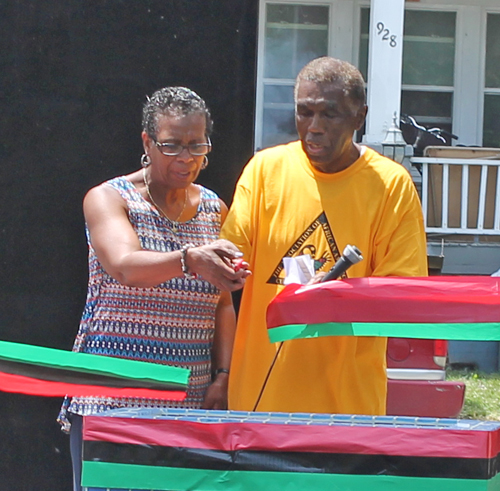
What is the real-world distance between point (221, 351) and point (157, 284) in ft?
1.33

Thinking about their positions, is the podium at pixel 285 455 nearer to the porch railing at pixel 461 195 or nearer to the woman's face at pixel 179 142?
the woman's face at pixel 179 142

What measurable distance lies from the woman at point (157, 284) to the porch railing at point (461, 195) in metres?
6.94

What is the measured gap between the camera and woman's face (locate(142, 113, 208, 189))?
2.49 m

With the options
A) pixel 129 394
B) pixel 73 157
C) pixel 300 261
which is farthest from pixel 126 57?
pixel 129 394

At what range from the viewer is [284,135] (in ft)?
34.5

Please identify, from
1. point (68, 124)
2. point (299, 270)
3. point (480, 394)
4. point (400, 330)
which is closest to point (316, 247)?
point (299, 270)

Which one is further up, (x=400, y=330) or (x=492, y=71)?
(x=492, y=71)

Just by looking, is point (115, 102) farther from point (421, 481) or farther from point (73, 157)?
point (421, 481)

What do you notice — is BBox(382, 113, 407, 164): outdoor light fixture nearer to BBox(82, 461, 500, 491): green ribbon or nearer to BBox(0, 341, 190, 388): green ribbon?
BBox(0, 341, 190, 388): green ribbon

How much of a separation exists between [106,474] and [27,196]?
6.04 feet

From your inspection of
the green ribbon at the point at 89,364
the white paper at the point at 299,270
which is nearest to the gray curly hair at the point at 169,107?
the white paper at the point at 299,270

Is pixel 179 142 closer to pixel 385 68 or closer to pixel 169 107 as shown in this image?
pixel 169 107

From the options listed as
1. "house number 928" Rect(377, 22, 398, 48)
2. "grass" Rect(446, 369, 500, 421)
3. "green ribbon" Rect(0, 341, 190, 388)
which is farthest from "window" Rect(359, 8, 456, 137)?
"green ribbon" Rect(0, 341, 190, 388)

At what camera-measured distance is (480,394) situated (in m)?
7.54
